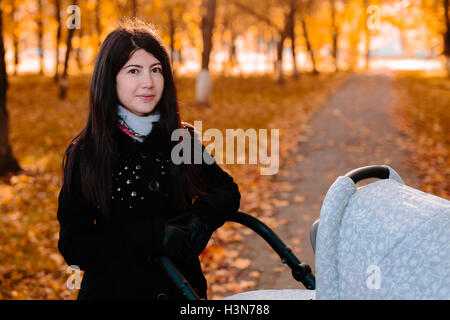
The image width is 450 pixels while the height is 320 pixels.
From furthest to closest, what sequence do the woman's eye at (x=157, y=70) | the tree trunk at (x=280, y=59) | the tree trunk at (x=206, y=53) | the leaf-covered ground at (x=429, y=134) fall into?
1. the tree trunk at (x=280, y=59)
2. the tree trunk at (x=206, y=53)
3. the leaf-covered ground at (x=429, y=134)
4. the woman's eye at (x=157, y=70)

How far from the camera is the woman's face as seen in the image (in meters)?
1.78

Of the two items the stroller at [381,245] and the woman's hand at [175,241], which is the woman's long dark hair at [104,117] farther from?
the stroller at [381,245]

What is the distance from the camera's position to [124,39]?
69.5 inches

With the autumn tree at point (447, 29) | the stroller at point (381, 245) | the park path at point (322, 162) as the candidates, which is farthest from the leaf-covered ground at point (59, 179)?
the autumn tree at point (447, 29)

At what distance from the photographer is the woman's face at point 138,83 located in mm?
1777

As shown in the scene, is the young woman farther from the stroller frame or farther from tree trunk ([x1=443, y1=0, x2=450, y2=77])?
tree trunk ([x1=443, y1=0, x2=450, y2=77])

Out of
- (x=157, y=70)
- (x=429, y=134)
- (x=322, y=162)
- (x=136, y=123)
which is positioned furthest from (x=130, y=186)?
(x=429, y=134)

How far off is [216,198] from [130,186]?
1.24 feet

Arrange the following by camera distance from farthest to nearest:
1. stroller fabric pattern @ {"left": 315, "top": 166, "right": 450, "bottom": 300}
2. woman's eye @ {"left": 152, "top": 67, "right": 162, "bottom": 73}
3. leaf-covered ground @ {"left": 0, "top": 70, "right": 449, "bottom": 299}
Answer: leaf-covered ground @ {"left": 0, "top": 70, "right": 449, "bottom": 299}, woman's eye @ {"left": 152, "top": 67, "right": 162, "bottom": 73}, stroller fabric pattern @ {"left": 315, "top": 166, "right": 450, "bottom": 300}

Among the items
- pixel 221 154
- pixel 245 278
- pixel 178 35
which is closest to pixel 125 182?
pixel 245 278

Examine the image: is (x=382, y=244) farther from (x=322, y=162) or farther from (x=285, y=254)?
(x=322, y=162)

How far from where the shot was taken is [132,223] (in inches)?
68.7

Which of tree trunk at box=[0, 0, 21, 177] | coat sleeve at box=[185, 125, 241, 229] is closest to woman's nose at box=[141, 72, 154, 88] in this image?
coat sleeve at box=[185, 125, 241, 229]

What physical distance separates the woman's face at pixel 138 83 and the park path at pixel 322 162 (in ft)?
8.28
